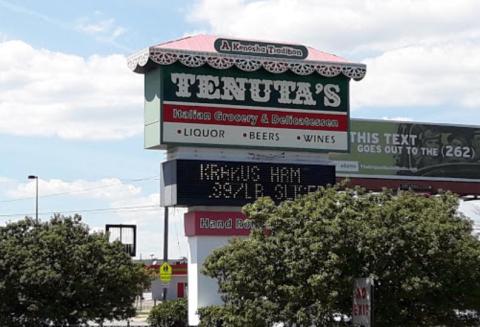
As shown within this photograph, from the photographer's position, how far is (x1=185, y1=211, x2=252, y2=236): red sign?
136ft

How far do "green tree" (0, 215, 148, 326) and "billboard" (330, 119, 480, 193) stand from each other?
42.2 meters

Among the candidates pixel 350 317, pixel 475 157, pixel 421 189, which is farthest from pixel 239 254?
pixel 475 157

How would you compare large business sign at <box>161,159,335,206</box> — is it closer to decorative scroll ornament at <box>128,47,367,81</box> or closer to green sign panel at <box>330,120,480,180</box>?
decorative scroll ornament at <box>128,47,367,81</box>

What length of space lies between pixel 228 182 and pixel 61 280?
25.4ft

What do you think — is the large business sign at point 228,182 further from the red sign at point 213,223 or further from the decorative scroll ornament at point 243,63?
the decorative scroll ornament at point 243,63

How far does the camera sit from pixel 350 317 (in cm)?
3052

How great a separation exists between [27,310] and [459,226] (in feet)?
51.5

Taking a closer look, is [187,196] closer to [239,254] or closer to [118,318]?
[118,318]

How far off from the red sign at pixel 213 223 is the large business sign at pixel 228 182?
35.1 inches

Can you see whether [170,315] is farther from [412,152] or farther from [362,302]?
[412,152]

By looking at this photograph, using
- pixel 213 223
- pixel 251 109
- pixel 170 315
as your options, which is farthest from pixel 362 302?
pixel 170 315

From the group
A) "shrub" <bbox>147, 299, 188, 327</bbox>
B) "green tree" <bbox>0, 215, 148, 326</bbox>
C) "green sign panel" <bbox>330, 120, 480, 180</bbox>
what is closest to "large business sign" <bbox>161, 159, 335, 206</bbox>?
"green tree" <bbox>0, 215, 148, 326</bbox>

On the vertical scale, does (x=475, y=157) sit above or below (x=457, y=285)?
above

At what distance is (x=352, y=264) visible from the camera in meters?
29.9
